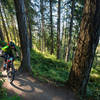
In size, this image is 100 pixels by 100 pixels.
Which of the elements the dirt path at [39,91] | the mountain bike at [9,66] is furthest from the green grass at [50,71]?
the mountain bike at [9,66]

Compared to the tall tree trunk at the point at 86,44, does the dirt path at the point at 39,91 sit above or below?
below

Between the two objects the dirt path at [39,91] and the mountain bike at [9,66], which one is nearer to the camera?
the dirt path at [39,91]

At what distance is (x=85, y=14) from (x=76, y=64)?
2083 millimetres

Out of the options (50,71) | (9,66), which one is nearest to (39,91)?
(9,66)

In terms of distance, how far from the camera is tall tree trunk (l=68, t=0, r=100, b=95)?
2.39 meters

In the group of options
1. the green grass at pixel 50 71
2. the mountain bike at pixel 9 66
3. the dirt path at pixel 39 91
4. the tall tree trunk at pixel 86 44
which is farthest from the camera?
the green grass at pixel 50 71

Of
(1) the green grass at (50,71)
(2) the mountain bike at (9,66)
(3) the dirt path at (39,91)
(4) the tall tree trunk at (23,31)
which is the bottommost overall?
(1) the green grass at (50,71)

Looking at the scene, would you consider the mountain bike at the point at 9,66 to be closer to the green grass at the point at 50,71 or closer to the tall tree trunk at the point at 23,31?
the tall tree trunk at the point at 23,31

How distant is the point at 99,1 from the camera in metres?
2.25

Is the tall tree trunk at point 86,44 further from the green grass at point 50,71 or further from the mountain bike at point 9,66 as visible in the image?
the mountain bike at point 9,66

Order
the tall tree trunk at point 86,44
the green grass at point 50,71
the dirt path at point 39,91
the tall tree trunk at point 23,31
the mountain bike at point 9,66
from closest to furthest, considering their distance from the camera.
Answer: the tall tree trunk at point 86,44, the dirt path at point 39,91, the tall tree trunk at point 23,31, the mountain bike at point 9,66, the green grass at point 50,71

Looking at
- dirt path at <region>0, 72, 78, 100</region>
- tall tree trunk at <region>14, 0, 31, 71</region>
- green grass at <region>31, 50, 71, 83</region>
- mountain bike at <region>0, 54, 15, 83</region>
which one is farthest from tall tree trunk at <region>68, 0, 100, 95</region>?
mountain bike at <region>0, 54, 15, 83</region>

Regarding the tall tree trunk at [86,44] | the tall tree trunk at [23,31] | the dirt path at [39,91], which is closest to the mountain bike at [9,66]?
the dirt path at [39,91]

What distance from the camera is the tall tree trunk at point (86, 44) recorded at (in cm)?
239
